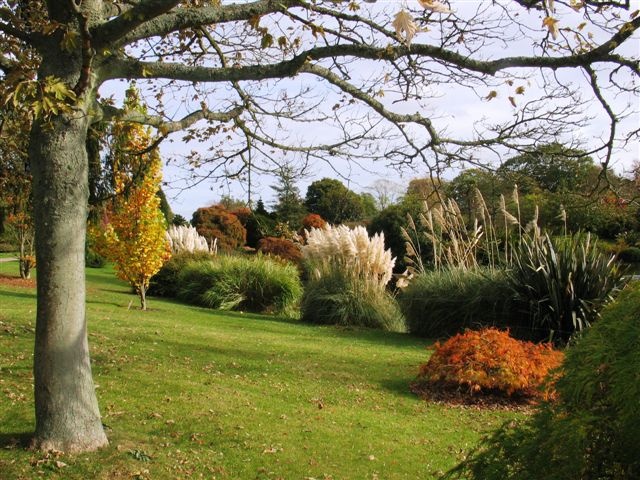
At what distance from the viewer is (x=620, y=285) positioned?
10609 mm

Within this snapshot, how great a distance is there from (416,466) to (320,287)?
909 cm

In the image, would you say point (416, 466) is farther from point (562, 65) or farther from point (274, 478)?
point (562, 65)

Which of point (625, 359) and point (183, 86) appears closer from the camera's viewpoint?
point (625, 359)

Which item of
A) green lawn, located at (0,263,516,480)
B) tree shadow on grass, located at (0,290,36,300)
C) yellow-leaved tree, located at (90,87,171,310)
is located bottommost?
green lawn, located at (0,263,516,480)

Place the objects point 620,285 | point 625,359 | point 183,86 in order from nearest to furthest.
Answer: point 625,359 → point 183,86 → point 620,285

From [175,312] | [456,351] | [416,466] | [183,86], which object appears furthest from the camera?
[175,312]

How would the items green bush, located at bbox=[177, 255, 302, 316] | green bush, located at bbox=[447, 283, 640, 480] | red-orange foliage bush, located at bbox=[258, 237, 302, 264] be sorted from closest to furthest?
green bush, located at bbox=[447, 283, 640, 480] → green bush, located at bbox=[177, 255, 302, 316] → red-orange foliage bush, located at bbox=[258, 237, 302, 264]

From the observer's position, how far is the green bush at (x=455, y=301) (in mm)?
11062

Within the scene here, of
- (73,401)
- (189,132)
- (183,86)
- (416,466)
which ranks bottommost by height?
(416,466)

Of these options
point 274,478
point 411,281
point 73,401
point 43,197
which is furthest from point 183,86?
point 411,281

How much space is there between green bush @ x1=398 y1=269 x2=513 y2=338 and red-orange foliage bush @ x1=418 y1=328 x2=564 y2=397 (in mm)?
3196

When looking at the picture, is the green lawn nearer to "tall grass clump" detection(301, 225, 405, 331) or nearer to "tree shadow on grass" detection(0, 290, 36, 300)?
"tall grass clump" detection(301, 225, 405, 331)

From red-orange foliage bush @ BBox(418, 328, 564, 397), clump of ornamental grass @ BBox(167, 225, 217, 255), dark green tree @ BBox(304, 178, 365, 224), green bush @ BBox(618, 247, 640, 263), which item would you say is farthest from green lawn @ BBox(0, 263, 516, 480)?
dark green tree @ BBox(304, 178, 365, 224)

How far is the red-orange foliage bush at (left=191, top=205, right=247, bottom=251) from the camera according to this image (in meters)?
27.5
